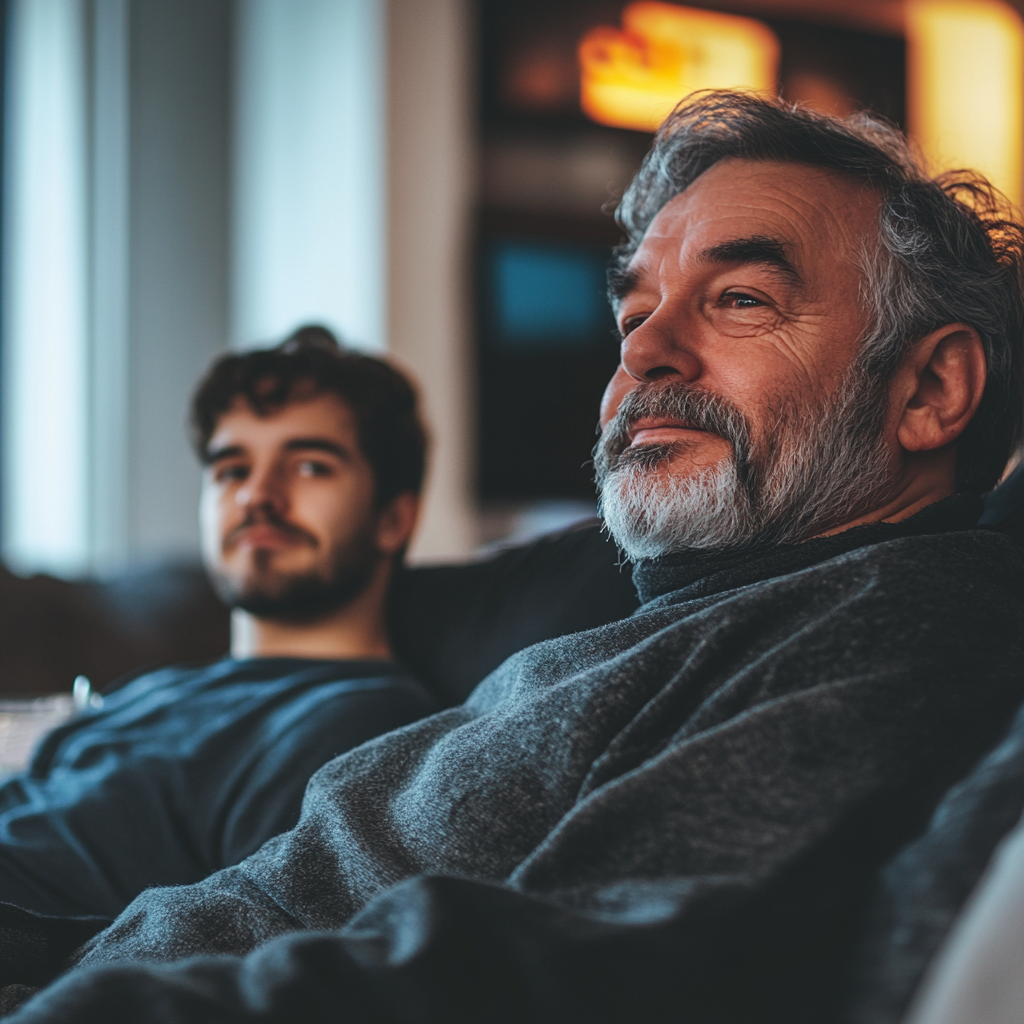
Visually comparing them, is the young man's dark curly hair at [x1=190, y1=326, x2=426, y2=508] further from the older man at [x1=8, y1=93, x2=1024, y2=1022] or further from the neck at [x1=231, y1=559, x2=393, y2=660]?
the older man at [x1=8, y1=93, x2=1024, y2=1022]

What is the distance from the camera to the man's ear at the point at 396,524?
5.03ft

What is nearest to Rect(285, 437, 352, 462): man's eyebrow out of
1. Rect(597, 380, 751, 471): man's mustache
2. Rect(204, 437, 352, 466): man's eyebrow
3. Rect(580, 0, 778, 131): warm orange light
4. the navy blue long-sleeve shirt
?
Rect(204, 437, 352, 466): man's eyebrow

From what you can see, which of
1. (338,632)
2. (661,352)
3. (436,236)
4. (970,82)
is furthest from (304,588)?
(970,82)

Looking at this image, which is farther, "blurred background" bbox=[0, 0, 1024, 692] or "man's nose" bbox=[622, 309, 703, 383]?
"blurred background" bbox=[0, 0, 1024, 692]

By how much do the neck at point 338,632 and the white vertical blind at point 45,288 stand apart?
2.14m

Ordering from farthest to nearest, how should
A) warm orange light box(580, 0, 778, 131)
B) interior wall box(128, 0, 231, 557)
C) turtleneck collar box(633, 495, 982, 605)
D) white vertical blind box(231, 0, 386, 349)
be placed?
interior wall box(128, 0, 231, 557) < warm orange light box(580, 0, 778, 131) < white vertical blind box(231, 0, 386, 349) < turtleneck collar box(633, 495, 982, 605)

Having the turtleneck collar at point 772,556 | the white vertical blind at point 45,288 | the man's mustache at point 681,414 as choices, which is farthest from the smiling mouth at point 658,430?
the white vertical blind at point 45,288

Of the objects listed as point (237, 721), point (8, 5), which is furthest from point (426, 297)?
point (237, 721)

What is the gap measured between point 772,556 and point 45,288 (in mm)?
3122

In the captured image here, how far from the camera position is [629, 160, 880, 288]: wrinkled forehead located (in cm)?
97

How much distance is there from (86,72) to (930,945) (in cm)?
366

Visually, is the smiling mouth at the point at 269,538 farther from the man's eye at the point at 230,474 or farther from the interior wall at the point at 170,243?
the interior wall at the point at 170,243

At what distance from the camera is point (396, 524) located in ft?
5.11

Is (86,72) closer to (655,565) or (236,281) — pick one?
(236,281)
